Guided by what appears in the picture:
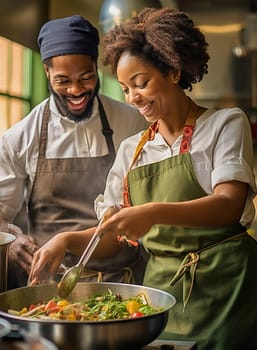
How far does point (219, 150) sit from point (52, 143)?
1.84 feet

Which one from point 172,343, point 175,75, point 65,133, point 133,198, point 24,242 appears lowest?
point 172,343

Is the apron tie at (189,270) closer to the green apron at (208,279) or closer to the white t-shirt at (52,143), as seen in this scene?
the green apron at (208,279)

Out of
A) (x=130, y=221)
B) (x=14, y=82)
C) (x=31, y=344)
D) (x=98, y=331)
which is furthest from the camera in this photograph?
(x=14, y=82)

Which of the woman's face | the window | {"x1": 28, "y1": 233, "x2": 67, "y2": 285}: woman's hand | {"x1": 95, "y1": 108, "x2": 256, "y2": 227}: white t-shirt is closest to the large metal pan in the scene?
{"x1": 28, "y1": 233, "x2": 67, "y2": 285}: woman's hand

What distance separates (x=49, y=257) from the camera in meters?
1.58

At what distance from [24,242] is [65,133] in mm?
332

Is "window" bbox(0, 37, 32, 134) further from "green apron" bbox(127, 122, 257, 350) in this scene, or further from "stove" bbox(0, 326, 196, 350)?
"stove" bbox(0, 326, 196, 350)

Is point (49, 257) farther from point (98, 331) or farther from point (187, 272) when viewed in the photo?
point (98, 331)

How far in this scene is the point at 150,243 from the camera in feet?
5.59

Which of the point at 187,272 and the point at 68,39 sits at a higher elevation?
the point at 68,39

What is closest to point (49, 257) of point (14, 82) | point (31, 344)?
point (31, 344)

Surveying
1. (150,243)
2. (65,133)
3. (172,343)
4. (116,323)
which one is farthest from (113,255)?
(116,323)

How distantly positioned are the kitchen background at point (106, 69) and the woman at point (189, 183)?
0.46 meters

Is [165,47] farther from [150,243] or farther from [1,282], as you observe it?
[1,282]
